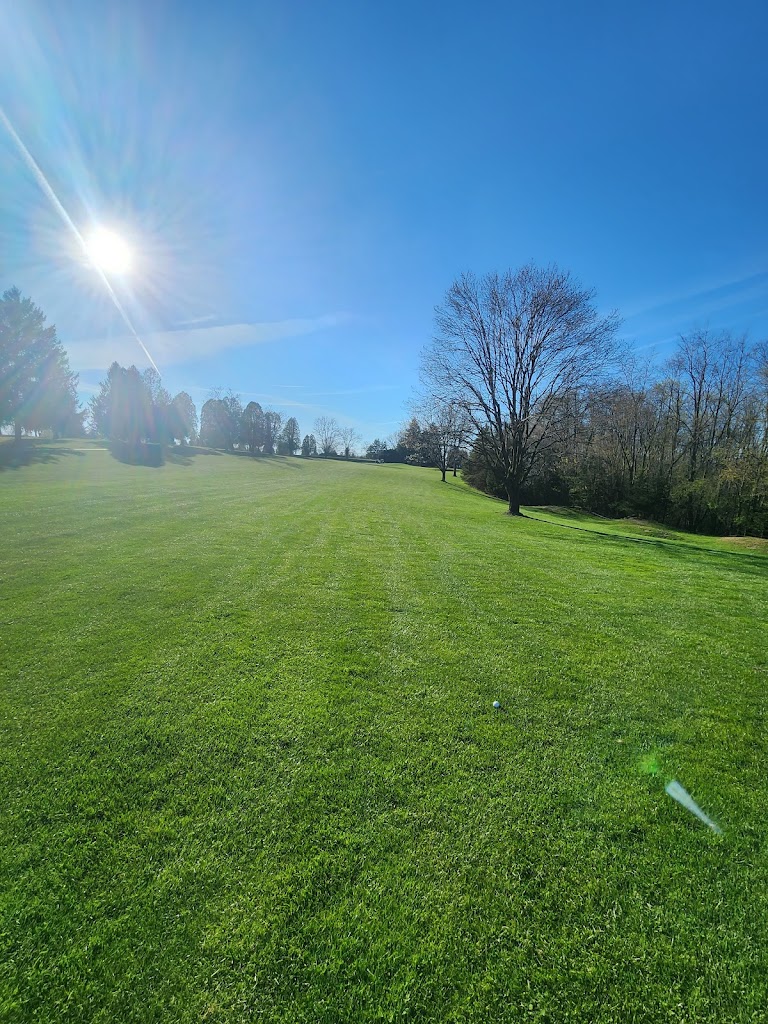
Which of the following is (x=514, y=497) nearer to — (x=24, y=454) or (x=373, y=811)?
(x=373, y=811)

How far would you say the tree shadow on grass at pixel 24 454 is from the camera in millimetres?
27523

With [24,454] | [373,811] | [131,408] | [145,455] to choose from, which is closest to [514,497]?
[373,811]

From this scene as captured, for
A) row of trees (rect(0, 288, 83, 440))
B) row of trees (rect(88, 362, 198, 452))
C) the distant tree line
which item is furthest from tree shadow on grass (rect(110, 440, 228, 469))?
the distant tree line

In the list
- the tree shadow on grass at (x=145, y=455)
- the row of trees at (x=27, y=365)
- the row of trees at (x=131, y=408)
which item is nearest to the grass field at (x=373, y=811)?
the tree shadow on grass at (x=145, y=455)

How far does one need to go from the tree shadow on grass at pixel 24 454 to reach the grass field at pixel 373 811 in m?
29.5

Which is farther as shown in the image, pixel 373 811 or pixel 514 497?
pixel 514 497

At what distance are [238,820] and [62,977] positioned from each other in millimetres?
950

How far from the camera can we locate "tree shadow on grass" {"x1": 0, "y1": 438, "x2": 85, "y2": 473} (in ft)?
90.3

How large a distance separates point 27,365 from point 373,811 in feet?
152

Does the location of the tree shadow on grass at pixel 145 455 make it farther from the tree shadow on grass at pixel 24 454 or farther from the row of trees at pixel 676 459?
the row of trees at pixel 676 459

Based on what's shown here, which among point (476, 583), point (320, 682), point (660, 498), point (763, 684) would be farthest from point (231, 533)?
point (660, 498)

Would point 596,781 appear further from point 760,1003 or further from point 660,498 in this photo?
point 660,498

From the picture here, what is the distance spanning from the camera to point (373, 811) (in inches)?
106

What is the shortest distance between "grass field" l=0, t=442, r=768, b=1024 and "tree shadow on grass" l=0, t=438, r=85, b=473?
1160 inches
